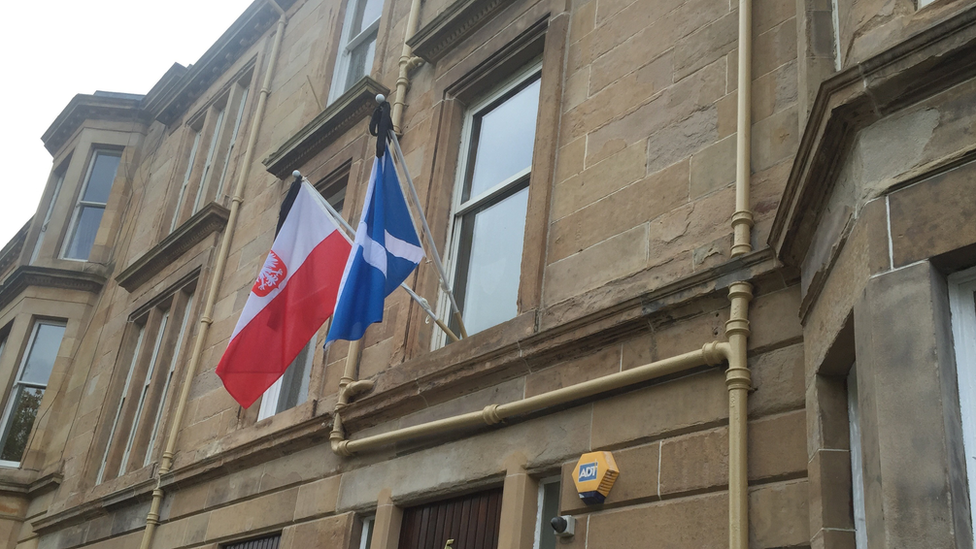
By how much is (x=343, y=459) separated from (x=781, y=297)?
3976mm

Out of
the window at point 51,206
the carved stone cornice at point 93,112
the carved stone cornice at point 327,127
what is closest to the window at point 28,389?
the window at point 51,206

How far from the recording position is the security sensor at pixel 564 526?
506 cm

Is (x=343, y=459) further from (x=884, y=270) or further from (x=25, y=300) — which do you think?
(x=25, y=300)

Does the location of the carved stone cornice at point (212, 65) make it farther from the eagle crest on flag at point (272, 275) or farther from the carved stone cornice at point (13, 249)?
the eagle crest on flag at point (272, 275)

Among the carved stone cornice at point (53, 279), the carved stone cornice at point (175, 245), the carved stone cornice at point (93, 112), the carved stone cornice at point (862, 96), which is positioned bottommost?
the carved stone cornice at point (862, 96)

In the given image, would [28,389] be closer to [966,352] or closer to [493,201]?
[493,201]

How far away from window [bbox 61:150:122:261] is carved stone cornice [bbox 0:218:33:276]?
115 inches

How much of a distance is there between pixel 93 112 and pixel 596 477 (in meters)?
16.2

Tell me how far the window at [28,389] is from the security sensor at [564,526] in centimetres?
1211

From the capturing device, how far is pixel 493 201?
757 centimetres

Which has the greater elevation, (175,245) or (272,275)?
(175,245)

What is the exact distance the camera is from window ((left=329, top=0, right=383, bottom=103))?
11359 mm

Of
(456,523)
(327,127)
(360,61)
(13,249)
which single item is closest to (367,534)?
(456,523)

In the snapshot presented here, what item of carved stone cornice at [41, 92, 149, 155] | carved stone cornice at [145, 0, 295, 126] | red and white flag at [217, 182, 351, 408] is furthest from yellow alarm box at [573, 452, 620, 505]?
carved stone cornice at [41, 92, 149, 155]
